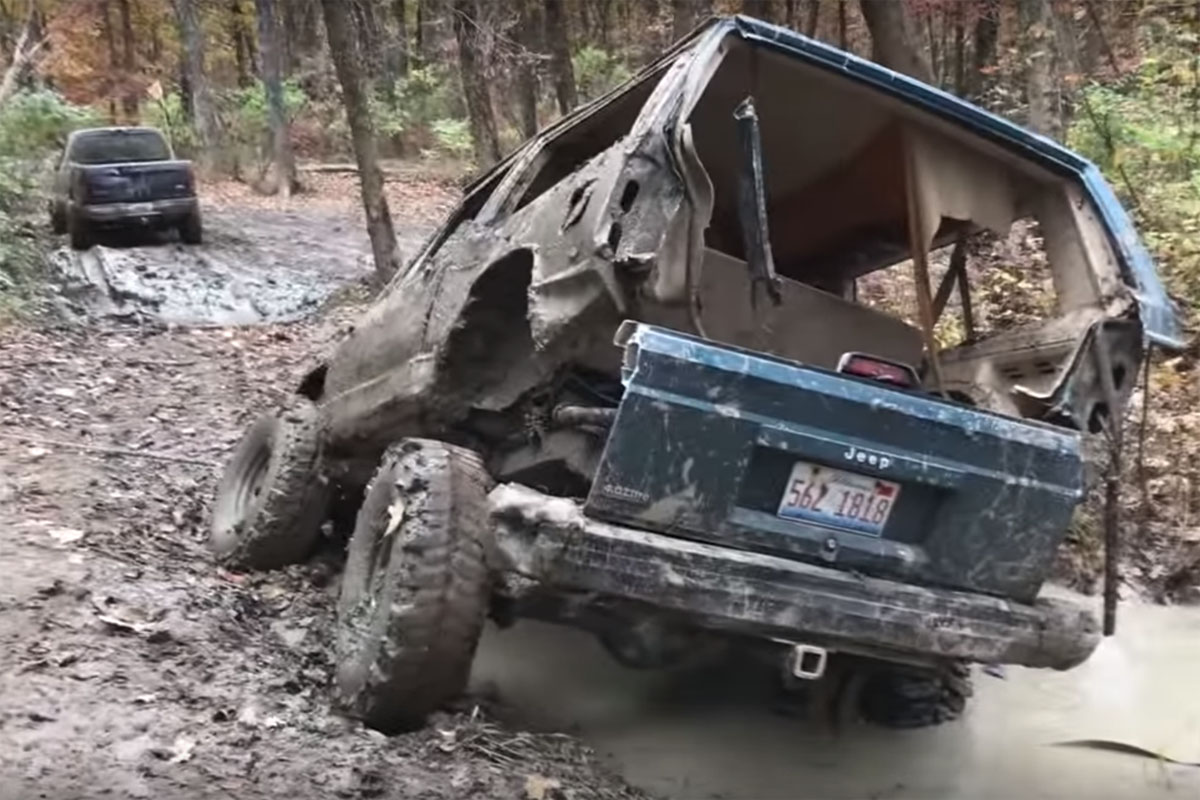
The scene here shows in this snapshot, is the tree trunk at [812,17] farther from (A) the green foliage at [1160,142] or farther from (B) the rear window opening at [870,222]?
(B) the rear window opening at [870,222]

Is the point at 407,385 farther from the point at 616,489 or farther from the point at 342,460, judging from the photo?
the point at 616,489

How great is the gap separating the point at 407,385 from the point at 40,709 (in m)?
1.80

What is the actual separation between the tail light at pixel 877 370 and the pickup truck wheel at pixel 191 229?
52.2ft

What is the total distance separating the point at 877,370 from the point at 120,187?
1578 centimetres

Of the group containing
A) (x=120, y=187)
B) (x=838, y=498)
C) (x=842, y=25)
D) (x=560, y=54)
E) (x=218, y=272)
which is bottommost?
(x=218, y=272)

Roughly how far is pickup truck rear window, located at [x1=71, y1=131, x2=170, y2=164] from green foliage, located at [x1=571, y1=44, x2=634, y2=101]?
10895mm

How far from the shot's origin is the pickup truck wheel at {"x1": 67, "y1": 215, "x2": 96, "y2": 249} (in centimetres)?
1797

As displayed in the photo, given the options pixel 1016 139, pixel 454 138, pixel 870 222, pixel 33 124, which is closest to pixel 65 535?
pixel 870 222

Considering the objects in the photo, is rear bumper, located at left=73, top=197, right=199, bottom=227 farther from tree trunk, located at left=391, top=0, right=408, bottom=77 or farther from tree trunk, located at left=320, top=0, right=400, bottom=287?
tree trunk, located at left=391, top=0, right=408, bottom=77

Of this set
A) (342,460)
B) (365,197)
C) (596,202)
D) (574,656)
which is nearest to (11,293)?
(365,197)

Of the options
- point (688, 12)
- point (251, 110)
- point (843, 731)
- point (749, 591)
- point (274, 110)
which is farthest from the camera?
point (251, 110)

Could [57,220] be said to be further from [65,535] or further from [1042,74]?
[65,535]

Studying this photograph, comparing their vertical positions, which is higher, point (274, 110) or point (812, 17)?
point (812, 17)

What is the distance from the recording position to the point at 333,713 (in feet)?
14.2
